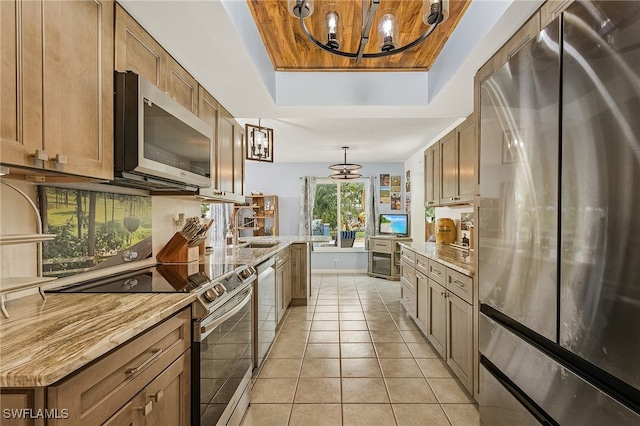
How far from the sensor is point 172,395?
126cm

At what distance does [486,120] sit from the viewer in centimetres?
156

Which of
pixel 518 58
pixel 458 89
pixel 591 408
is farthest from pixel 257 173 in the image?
pixel 591 408

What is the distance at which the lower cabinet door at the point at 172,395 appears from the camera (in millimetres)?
1133

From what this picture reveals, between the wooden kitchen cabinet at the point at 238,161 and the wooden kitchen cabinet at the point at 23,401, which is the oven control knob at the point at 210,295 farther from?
the wooden kitchen cabinet at the point at 238,161

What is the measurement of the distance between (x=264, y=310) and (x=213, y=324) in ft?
4.24

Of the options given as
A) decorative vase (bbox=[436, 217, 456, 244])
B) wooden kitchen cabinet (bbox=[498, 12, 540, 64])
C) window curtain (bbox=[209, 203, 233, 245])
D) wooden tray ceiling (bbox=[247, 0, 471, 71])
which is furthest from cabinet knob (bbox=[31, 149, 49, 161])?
window curtain (bbox=[209, 203, 233, 245])

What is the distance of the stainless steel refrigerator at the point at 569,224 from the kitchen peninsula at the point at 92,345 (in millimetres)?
1390

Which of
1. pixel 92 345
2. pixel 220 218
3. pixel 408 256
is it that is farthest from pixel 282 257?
pixel 220 218

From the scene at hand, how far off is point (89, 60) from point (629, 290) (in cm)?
205

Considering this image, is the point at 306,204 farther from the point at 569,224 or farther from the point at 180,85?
the point at 569,224

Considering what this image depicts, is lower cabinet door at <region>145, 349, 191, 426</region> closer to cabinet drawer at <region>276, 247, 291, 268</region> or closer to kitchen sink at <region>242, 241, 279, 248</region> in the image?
cabinet drawer at <region>276, 247, 291, 268</region>

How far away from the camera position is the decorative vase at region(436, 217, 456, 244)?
14.0 feet

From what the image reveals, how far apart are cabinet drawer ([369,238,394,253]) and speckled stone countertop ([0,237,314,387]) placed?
5444 millimetres

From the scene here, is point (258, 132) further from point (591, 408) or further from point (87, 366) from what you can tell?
point (591, 408)
